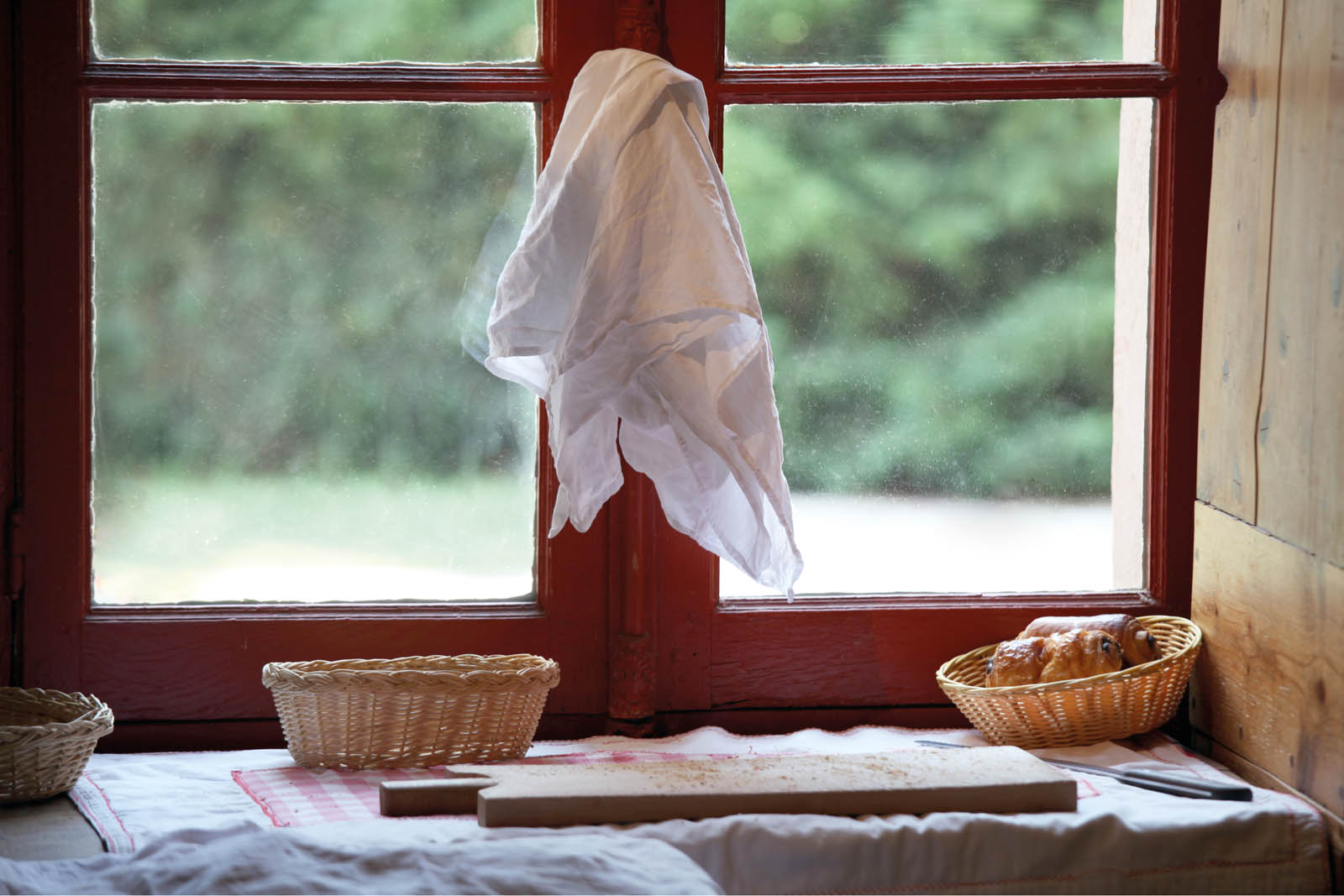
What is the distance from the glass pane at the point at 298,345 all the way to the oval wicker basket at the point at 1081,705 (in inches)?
26.3

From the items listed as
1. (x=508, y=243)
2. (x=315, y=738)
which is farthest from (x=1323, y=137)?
(x=315, y=738)

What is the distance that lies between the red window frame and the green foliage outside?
35 millimetres

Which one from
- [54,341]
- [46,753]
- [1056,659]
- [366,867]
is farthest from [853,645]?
[54,341]

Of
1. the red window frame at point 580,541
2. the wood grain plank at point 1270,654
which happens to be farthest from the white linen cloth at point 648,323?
the wood grain plank at point 1270,654

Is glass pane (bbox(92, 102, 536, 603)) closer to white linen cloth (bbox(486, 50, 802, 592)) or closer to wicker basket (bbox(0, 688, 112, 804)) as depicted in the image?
white linen cloth (bbox(486, 50, 802, 592))

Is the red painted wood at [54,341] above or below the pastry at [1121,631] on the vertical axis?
above

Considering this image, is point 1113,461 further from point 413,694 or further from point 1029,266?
point 413,694

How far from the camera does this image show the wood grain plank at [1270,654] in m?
1.48

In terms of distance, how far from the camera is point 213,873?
1.23 m

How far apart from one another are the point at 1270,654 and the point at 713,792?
26.3 inches

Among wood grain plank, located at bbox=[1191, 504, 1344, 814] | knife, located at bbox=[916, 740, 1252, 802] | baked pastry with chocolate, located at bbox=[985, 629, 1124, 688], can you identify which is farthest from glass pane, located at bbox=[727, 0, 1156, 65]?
knife, located at bbox=[916, 740, 1252, 802]

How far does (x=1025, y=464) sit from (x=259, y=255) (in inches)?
41.1

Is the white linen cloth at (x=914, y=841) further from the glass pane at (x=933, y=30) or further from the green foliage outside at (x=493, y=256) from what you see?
the glass pane at (x=933, y=30)

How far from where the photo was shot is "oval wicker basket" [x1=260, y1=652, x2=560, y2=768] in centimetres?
158
